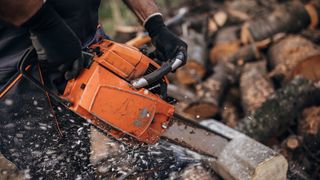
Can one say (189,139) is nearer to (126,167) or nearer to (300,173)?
(126,167)

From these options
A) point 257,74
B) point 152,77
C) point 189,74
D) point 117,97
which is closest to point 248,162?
point 152,77

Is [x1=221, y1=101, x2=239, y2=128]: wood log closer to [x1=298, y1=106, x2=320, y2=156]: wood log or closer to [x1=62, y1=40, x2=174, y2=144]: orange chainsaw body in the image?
[x1=298, y1=106, x2=320, y2=156]: wood log

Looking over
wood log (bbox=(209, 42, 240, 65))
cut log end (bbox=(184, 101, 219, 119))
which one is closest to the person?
cut log end (bbox=(184, 101, 219, 119))

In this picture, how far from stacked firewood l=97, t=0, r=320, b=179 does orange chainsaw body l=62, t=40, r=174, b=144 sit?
1.24 ft

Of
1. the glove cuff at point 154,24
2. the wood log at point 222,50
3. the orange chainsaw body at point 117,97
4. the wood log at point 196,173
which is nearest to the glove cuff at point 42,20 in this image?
the orange chainsaw body at point 117,97

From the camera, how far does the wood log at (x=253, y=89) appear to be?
423 centimetres

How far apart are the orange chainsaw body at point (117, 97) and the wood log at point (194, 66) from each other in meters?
2.60

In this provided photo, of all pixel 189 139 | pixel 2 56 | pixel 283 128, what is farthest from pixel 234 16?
pixel 2 56

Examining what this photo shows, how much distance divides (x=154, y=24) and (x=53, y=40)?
3.18 ft

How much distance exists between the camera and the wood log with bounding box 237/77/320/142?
11.8 feet

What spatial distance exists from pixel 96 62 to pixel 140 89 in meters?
0.28

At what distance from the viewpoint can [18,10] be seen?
6.22ft

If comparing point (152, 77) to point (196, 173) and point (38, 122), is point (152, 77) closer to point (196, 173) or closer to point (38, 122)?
point (38, 122)

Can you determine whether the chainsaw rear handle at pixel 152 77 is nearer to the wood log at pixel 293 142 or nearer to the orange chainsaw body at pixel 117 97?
the orange chainsaw body at pixel 117 97
